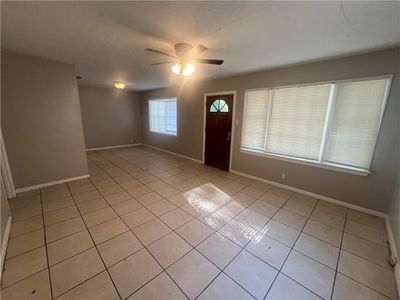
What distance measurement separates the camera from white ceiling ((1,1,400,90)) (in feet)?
4.78

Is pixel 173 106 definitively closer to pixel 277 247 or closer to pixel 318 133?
pixel 318 133

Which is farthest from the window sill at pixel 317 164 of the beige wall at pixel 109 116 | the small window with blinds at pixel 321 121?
the beige wall at pixel 109 116

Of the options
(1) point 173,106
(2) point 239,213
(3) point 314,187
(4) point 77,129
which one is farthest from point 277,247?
(1) point 173,106

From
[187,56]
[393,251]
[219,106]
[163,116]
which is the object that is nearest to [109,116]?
[163,116]

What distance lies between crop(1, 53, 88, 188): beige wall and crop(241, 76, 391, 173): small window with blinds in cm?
371

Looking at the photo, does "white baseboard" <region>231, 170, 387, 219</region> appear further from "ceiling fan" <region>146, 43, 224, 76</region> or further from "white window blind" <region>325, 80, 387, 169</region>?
"ceiling fan" <region>146, 43, 224, 76</region>

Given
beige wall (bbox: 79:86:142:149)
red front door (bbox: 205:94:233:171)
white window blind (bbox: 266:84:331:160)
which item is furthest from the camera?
beige wall (bbox: 79:86:142:149)

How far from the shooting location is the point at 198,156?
5.03 m

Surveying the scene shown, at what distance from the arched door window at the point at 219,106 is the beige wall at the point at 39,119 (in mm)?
3042

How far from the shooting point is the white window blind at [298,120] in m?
2.81

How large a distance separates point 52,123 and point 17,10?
6.68 ft

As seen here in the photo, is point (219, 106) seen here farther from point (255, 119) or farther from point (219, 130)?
point (255, 119)

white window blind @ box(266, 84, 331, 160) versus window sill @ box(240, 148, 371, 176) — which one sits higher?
white window blind @ box(266, 84, 331, 160)

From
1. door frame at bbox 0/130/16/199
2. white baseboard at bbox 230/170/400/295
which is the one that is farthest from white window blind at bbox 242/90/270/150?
door frame at bbox 0/130/16/199
